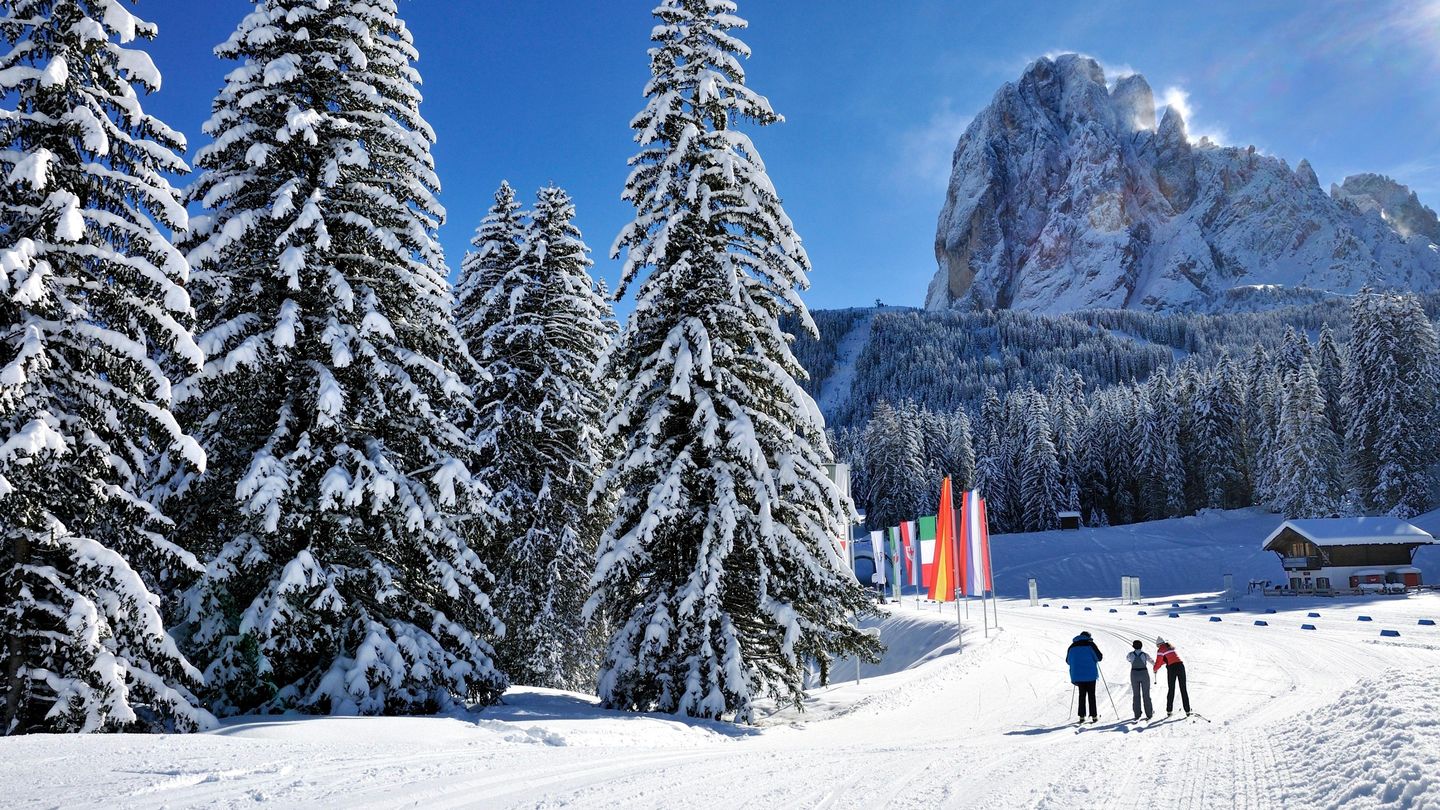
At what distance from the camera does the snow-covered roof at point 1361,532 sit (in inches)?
1617

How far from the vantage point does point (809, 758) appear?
983 centimetres

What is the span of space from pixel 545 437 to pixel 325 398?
966 centimetres

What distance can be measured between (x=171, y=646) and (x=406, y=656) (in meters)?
3.41

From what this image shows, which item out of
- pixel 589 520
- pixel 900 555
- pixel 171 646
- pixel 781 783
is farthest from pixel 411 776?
pixel 900 555

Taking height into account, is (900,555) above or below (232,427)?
below

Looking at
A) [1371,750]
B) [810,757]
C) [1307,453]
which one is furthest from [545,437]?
[1307,453]

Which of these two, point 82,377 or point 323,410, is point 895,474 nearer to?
point 323,410

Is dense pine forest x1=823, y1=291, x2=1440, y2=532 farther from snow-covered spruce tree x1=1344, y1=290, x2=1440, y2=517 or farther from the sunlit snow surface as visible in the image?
the sunlit snow surface

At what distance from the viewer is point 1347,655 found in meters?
20.1

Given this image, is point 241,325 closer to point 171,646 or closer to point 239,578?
point 239,578

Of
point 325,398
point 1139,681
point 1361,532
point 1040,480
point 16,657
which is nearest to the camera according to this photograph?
point 16,657

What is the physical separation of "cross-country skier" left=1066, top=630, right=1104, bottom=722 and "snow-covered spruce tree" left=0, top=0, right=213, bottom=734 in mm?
13411

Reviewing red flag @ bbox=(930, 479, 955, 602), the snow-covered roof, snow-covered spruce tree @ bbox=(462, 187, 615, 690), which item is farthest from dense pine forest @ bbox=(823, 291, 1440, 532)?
snow-covered spruce tree @ bbox=(462, 187, 615, 690)

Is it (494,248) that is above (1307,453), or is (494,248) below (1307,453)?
above
